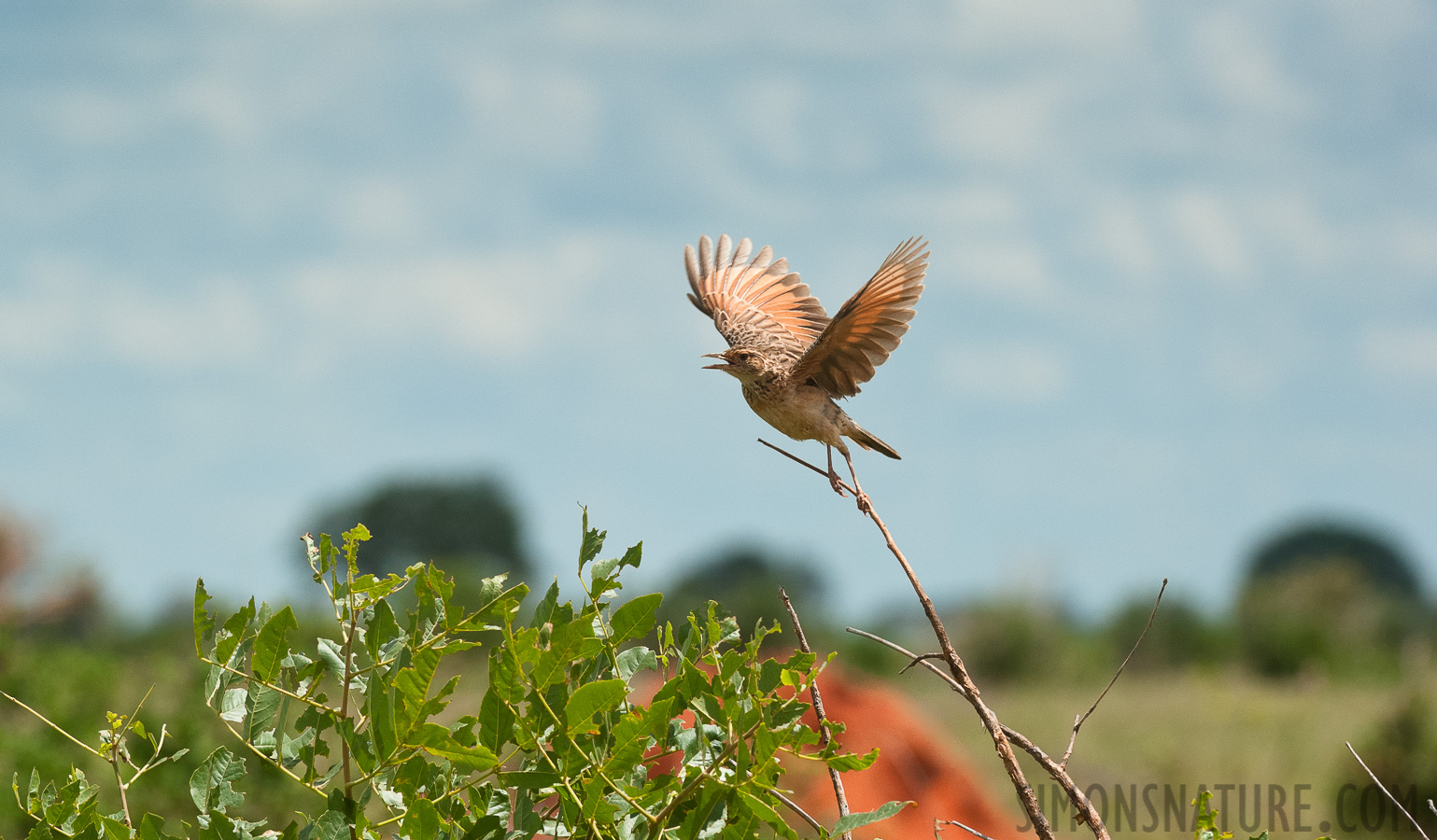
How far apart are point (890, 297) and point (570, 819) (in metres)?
1.51

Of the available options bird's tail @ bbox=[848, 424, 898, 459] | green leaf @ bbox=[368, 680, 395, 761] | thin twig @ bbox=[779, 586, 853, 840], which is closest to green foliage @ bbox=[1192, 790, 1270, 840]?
thin twig @ bbox=[779, 586, 853, 840]

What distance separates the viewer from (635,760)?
125 cm

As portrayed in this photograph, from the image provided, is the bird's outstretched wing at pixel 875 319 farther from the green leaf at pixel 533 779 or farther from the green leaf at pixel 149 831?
the green leaf at pixel 149 831

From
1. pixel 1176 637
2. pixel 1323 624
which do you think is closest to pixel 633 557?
pixel 1176 637

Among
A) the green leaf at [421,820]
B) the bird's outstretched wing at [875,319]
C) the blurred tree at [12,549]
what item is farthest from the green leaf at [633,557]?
the blurred tree at [12,549]

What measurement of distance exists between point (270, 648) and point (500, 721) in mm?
295

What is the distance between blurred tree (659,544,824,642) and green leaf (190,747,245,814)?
3.46 m

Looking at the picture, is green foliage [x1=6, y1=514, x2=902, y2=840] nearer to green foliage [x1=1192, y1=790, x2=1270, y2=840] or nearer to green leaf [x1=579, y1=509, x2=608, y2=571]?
green leaf [x1=579, y1=509, x2=608, y2=571]

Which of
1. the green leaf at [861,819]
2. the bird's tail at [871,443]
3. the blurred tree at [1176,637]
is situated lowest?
the blurred tree at [1176,637]

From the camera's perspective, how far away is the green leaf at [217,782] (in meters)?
1.36

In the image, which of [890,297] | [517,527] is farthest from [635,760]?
[517,527]

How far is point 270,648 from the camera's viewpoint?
131 centimetres

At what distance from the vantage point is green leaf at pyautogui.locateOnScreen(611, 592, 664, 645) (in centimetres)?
130

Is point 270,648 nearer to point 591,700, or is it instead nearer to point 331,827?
point 331,827
